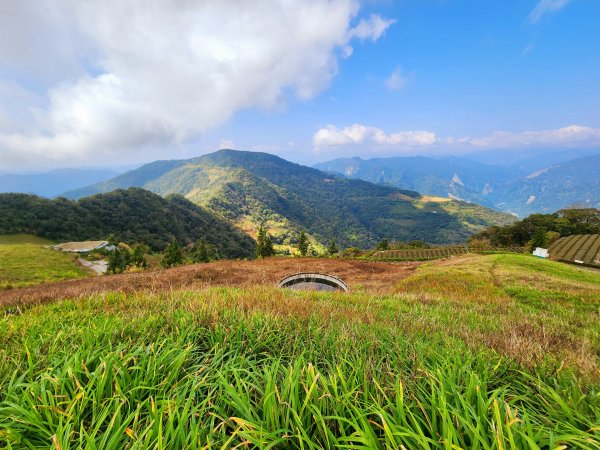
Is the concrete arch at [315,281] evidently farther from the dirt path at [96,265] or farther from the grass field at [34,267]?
the dirt path at [96,265]

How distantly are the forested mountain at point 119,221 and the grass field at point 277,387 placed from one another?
128m

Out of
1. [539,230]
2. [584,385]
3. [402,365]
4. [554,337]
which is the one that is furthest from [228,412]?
[539,230]

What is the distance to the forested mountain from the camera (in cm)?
10644

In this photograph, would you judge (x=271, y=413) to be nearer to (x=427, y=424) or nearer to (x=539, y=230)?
(x=427, y=424)

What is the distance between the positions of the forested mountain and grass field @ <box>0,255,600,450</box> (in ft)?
421

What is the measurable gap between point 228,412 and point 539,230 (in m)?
97.9

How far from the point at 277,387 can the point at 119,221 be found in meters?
159

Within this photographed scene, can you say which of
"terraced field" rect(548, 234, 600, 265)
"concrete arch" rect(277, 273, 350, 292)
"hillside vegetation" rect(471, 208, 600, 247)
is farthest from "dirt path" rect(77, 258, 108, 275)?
"hillside vegetation" rect(471, 208, 600, 247)

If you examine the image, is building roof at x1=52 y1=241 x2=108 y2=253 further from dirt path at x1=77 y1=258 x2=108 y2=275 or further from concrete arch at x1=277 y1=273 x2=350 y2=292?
concrete arch at x1=277 y1=273 x2=350 y2=292

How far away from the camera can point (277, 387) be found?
213cm

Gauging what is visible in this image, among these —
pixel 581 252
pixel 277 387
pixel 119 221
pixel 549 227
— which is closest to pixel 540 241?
pixel 549 227

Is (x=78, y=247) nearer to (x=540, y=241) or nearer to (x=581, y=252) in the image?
(x=581, y=252)

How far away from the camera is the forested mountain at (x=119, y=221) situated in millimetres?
106438

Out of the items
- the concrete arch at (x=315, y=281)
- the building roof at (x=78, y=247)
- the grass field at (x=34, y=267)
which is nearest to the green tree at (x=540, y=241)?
the concrete arch at (x=315, y=281)
